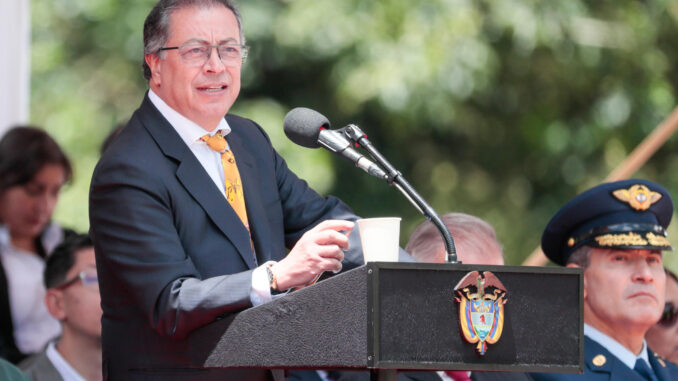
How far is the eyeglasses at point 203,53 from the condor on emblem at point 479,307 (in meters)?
0.86

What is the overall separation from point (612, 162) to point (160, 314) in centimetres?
707

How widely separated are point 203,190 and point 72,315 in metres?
1.72

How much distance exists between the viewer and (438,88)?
26.6 feet

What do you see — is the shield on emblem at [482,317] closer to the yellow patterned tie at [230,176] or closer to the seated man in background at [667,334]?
the yellow patterned tie at [230,176]

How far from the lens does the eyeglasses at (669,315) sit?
14.5 ft

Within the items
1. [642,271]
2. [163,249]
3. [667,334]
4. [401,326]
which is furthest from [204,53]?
[667,334]

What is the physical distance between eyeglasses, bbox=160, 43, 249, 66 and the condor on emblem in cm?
86

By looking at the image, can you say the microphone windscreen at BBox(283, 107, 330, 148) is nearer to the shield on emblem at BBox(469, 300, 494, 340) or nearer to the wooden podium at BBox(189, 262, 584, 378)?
the wooden podium at BBox(189, 262, 584, 378)

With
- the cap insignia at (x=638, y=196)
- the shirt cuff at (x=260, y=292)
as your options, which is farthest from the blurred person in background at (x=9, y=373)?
the cap insignia at (x=638, y=196)

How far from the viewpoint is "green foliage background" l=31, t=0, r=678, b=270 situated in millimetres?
7914

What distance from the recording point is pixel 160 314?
7.86 ft

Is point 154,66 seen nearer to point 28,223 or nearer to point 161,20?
point 161,20

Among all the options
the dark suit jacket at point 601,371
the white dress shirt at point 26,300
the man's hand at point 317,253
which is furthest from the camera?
the white dress shirt at point 26,300

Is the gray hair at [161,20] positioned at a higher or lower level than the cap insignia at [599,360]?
higher
